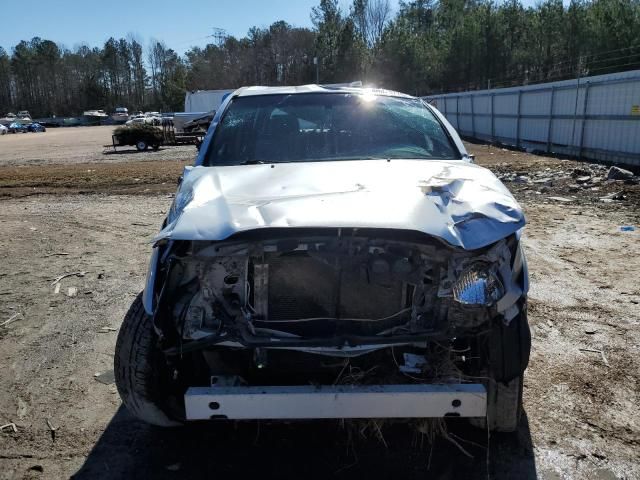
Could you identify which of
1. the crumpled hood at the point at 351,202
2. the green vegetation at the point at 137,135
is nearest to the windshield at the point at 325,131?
the crumpled hood at the point at 351,202

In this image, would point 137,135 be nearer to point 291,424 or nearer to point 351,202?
point 291,424

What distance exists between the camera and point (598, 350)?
3826mm

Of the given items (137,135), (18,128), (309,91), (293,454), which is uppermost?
(309,91)

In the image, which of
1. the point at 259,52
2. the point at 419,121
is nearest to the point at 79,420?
the point at 419,121

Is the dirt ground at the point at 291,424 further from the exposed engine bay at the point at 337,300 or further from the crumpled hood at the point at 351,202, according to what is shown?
the crumpled hood at the point at 351,202

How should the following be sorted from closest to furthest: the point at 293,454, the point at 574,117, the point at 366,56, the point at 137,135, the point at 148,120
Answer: the point at 293,454, the point at 574,117, the point at 137,135, the point at 148,120, the point at 366,56

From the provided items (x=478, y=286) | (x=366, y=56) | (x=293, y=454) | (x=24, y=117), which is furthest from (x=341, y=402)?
(x=24, y=117)

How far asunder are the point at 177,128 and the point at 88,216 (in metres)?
21.9

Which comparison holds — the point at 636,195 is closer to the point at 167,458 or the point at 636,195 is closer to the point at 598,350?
the point at 598,350

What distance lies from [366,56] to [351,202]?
207ft

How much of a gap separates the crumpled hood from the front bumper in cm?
66

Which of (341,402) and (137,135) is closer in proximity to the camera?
(341,402)

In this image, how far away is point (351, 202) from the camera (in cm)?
257

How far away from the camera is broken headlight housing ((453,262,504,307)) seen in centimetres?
237
